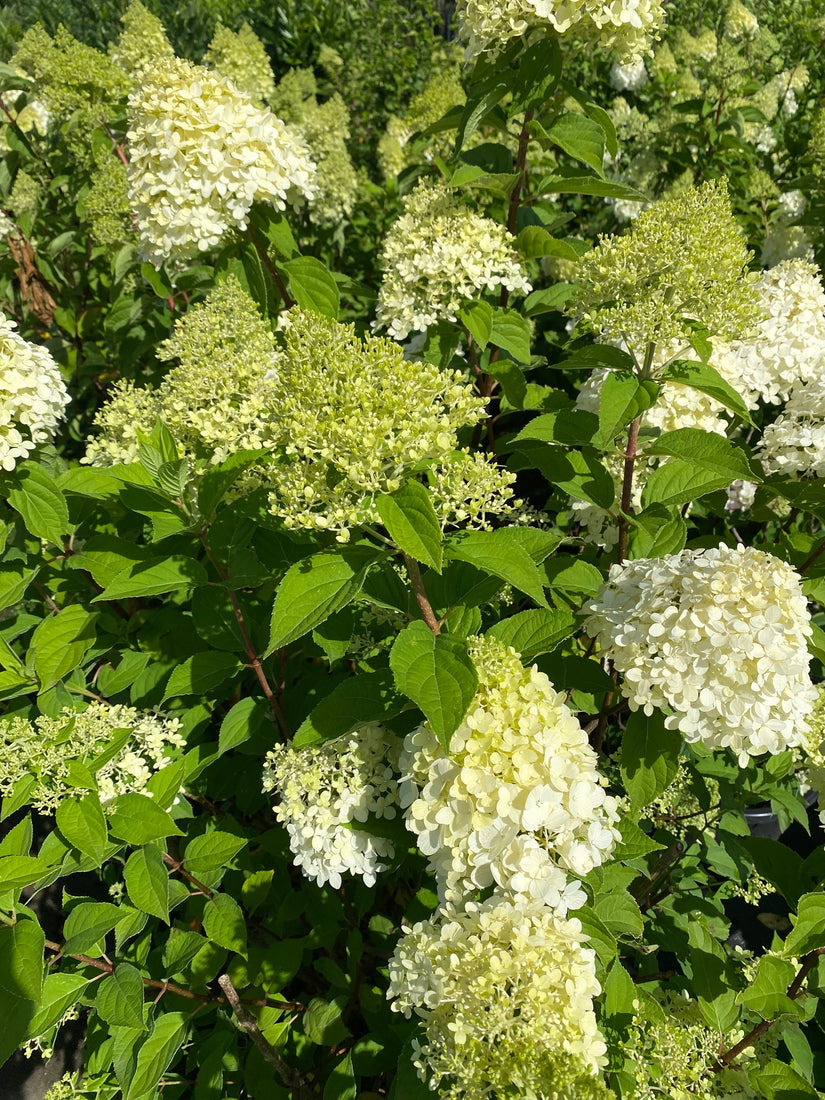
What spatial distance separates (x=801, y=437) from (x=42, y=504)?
2.50m

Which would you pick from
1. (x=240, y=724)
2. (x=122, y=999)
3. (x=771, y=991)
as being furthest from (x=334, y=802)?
(x=771, y=991)

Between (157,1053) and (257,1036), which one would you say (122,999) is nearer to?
(157,1053)

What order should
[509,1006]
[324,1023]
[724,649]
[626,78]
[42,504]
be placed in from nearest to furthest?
[509,1006] → [724,649] → [324,1023] → [42,504] → [626,78]

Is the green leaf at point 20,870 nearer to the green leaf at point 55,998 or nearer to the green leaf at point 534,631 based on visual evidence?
the green leaf at point 55,998

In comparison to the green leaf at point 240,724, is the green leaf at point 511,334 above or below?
above

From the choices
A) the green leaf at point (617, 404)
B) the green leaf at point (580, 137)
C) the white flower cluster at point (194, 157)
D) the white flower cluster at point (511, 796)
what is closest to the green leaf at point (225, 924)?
the white flower cluster at point (511, 796)

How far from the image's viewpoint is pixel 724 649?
5.22 feet

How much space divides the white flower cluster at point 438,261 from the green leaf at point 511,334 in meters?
0.12

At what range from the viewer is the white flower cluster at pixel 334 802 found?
1820 mm

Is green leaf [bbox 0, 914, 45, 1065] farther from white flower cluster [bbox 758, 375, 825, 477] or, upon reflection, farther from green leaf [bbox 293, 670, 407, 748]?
white flower cluster [bbox 758, 375, 825, 477]

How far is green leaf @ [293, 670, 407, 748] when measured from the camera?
1.65 m

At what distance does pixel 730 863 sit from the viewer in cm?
257

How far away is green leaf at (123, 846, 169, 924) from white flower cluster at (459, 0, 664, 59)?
2.65 m

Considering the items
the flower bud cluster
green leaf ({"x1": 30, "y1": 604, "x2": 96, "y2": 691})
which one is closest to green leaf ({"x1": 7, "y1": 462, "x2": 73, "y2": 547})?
green leaf ({"x1": 30, "y1": 604, "x2": 96, "y2": 691})
